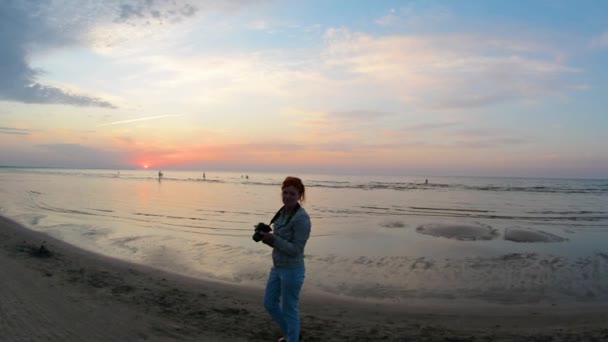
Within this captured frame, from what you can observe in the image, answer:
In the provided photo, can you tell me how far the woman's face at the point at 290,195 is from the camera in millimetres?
4727

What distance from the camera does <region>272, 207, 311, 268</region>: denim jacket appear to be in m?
→ 4.60

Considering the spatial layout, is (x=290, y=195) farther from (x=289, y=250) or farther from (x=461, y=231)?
(x=461, y=231)

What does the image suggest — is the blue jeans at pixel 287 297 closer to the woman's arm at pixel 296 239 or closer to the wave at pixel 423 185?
the woman's arm at pixel 296 239

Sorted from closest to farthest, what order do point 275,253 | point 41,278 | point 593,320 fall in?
point 275,253, point 593,320, point 41,278

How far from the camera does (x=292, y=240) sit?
4.67m

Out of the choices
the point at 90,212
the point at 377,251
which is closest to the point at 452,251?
the point at 377,251

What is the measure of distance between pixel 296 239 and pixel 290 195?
1.67 ft

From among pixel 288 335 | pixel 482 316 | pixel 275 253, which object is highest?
pixel 275 253

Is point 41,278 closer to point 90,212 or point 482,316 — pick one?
point 482,316

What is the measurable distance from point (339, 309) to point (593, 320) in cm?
465

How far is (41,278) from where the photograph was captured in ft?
26.9

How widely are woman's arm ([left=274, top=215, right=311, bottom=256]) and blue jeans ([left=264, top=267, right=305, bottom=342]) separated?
0.29 meters

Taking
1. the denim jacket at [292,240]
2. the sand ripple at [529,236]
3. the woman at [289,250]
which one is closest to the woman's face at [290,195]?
the woman at [289,250]

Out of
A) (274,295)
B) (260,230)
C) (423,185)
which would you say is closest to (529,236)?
(274,295)
